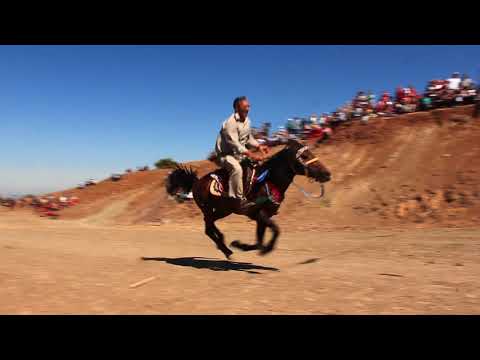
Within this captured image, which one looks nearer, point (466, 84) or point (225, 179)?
point (225, 179)

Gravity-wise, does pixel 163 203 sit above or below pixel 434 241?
above

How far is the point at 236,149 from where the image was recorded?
8.05 m

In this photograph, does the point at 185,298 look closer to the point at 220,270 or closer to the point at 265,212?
the point at 220,270

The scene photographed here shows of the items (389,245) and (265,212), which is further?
(389,245)

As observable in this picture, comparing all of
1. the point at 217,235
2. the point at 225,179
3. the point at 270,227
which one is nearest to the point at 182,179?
the point at 217,235

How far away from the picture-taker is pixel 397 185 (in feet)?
60.0

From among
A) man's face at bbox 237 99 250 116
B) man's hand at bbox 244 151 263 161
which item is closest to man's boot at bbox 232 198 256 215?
man's hand at bbox 244 151 263 161

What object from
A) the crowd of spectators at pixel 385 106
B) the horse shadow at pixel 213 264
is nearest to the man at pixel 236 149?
the horse shadow at pixel 213 264

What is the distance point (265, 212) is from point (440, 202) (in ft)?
35.5

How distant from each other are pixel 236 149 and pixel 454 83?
57.1 ft

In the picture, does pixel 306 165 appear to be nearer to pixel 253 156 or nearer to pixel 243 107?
pixel 253 156
